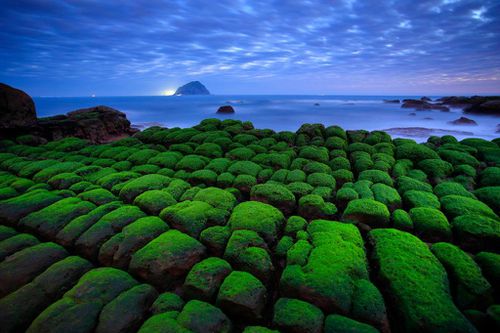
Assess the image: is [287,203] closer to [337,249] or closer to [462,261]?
[337,249]

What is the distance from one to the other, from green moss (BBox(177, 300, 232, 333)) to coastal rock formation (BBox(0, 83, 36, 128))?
15838 mm

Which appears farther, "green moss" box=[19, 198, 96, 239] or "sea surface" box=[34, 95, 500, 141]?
"sea surface" box=[34, 95, 500, 141]

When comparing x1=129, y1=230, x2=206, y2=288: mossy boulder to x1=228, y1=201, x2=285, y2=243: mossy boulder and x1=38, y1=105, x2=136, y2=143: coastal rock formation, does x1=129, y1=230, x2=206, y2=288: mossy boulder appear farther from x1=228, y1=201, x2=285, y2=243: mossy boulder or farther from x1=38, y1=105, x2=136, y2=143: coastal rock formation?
x1=38, y1=105, x2=136, y2=143: coastal rock formation

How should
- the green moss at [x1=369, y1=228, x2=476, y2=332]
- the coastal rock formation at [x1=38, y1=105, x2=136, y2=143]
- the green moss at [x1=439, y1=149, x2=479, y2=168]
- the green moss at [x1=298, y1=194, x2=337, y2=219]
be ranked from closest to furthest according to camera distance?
1. the green moss at [x1=369, y1=228, x2=476, y2=332]
2. the green moss at [x1=298, y1=194, x2=337, y2=219]
3. the green moss at [x1=439, y1=149, x2=479, y2=168]
4. the coastal rock formation at [x1=38, y1=105, x2=136, y2=143]

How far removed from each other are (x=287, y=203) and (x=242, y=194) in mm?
1467

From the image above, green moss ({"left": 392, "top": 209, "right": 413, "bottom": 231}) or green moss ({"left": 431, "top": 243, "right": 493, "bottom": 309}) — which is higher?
green moss ({"left": 392, "top": 209, "right": 413, "bottom": 231})

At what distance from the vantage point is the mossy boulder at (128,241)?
15.6ft

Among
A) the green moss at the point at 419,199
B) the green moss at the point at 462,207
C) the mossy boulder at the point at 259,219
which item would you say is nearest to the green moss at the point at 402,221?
the green moss at the point at 419,199

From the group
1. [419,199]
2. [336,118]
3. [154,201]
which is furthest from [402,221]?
[336,118]

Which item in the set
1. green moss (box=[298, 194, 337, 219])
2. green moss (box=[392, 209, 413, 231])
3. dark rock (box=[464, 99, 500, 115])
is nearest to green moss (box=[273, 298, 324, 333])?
green moss (box=[298, 194, 337, 219])

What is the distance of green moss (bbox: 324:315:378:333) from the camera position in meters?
3.35

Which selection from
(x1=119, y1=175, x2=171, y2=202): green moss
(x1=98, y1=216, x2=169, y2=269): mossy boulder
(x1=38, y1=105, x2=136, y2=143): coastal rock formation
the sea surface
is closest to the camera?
(x1=98, y1=216, x2=169, y2=269): mossy boulder

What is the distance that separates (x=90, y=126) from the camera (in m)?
17.7

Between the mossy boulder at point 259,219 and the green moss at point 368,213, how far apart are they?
59.6 inches
